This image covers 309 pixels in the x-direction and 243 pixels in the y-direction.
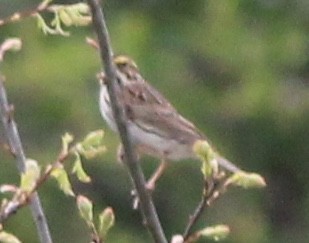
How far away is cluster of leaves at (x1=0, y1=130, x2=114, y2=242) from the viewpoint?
→ 2.39m

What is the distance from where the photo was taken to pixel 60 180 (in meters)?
2.51

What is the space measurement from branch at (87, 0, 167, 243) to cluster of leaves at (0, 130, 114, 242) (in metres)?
0.12

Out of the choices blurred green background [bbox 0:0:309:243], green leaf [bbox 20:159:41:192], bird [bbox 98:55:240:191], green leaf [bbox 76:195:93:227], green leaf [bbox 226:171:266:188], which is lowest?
blurred green background [bbox 0:0:309:243]

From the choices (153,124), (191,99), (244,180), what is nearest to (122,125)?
(244,180)

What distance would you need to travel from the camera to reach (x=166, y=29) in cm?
760

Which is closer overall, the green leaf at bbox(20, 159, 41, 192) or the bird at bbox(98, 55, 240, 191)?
the green leaf at bbox(20, 159, 41, 192)

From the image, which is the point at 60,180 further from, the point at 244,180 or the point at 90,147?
the point at 244,180

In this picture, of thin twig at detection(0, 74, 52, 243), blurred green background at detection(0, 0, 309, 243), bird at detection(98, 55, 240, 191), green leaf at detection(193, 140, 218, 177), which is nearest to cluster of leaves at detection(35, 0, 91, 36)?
thin twig at detection(0, 74, 52, 243)

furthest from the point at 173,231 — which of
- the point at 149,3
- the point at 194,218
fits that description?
the point at 194,218

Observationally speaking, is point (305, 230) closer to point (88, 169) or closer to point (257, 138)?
point (257, 138)

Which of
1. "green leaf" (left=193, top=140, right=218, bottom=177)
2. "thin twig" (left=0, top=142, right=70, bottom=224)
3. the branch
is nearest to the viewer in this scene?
the branch

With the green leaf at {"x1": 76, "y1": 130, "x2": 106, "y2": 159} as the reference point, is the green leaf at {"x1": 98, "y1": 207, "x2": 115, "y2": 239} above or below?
below

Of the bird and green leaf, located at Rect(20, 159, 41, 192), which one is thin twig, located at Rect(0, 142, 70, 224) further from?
the bird

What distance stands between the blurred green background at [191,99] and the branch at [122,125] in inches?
169
